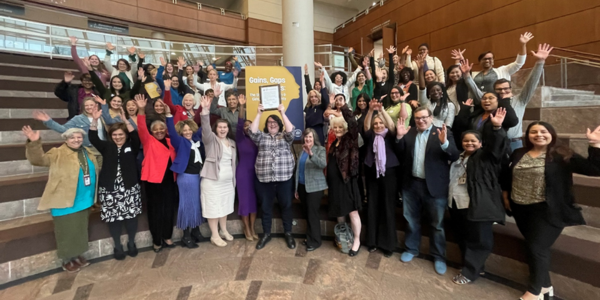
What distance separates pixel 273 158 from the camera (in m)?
2.98

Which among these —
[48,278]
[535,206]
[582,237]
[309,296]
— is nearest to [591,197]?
[582,237]

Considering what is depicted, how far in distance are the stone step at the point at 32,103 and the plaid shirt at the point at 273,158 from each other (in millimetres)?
4020

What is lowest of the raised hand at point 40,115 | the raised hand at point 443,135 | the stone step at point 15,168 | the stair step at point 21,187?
the stair step at point 21,187

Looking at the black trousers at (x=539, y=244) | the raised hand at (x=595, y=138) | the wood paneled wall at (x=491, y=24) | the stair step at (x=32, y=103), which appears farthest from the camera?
the wood paneled wall at (x=491, y=24)

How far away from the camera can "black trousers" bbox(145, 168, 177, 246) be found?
295 cm

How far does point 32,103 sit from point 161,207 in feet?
11.4

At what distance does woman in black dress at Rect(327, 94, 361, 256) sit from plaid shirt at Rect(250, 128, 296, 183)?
477 mm

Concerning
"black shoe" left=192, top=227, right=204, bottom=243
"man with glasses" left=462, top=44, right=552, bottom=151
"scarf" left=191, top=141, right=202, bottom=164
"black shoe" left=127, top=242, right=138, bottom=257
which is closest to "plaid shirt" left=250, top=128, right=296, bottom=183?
"scarf" left=191, top=141, right=202, bottom=164

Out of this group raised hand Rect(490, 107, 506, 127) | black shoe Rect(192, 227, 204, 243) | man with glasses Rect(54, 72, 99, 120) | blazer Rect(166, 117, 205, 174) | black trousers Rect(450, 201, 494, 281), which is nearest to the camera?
raised hand Rect(490, 107, 506, 127)

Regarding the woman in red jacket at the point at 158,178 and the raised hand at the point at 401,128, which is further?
the woman in red jacket at the point at 158,178

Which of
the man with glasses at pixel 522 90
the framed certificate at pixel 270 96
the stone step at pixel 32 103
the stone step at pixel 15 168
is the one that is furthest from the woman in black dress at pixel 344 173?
the stone step at pixel 32 103

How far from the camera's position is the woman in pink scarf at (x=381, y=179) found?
273 cm

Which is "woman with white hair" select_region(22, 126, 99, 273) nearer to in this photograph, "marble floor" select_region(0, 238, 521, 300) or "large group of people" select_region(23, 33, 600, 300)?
"large group of people" select_region(23, 33, 600, 300)

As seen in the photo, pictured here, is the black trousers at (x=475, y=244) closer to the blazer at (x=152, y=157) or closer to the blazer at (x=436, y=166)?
the blazer at (x=436, y=166)
